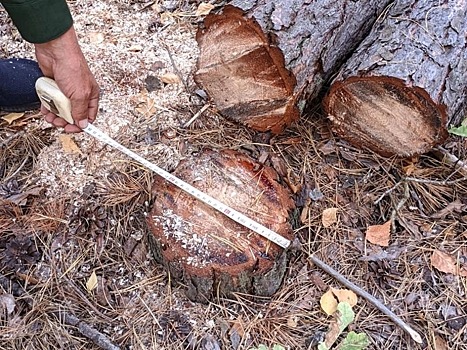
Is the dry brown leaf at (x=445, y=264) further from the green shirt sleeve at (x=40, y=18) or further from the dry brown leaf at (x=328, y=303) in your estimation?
the green shirt sleeve at (x=40, y=18)

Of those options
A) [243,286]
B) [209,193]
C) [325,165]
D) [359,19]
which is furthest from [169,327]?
[359,19]

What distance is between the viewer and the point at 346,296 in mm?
2205

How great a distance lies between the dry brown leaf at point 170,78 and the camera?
2.81 meters

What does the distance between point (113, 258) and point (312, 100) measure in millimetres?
1149

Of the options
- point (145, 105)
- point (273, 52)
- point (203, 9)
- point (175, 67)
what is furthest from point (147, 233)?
point (203, 9)

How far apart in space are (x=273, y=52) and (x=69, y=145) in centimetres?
103

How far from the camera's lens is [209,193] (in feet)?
7.02

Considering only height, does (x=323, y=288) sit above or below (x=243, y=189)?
below

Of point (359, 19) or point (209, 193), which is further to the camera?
point (359, 19)

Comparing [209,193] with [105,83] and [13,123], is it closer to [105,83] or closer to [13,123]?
[105,83]

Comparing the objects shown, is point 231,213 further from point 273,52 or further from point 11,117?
point 11,117

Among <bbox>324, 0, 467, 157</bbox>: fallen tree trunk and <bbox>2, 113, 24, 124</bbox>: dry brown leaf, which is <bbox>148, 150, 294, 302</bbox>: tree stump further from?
<bbox>2, 113, 24, 124</bbox>: dry brown leaf

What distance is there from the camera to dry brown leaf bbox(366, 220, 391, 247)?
234cm

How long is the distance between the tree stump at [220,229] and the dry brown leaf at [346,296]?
0.77 ft
